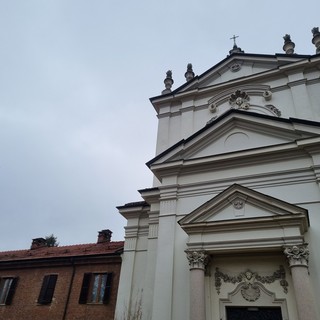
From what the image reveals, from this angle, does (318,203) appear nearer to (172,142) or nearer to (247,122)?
(247,122)

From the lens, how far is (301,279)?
7.61 metres

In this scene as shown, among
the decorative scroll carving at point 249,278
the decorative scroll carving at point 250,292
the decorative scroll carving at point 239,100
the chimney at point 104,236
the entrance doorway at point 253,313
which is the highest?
the decorative scroll carving at point 239,100

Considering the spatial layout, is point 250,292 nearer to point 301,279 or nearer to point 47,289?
point 301,279

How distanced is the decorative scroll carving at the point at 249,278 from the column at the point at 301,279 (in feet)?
2.88

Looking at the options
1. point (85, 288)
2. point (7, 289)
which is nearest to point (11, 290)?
point (7, 289)

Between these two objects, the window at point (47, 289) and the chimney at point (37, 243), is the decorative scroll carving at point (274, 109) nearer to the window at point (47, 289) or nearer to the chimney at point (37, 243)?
the window at point (47, 289)

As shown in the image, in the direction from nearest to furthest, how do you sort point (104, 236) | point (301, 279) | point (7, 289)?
point (301, 279)
point (7, 289)
point (104, 236)

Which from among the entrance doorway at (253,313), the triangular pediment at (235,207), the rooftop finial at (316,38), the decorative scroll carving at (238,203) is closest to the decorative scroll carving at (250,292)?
the entrance doorway at (253,313)

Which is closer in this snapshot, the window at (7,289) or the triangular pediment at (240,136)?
the triangular pediment at (240,136)

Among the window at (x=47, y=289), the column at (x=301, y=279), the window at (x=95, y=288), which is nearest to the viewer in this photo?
the column at (x=301, y=279)

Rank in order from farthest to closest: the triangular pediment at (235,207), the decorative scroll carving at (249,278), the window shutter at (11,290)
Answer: the window shutter at (11,290) → the triangular pediment at (235,207) → the decorative scroll carving at (249,278)

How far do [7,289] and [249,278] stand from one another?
48.4 ft

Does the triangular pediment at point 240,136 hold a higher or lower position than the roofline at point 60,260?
higher

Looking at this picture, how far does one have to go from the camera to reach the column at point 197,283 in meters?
8.26
